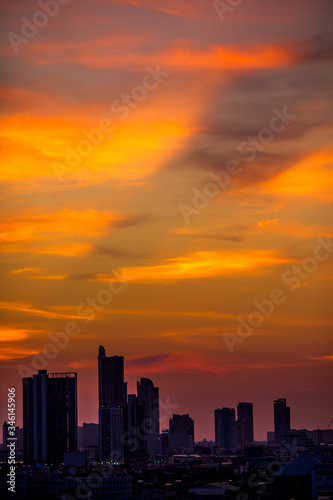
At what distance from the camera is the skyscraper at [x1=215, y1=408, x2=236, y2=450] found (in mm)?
158000

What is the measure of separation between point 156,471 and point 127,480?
21.7 metres

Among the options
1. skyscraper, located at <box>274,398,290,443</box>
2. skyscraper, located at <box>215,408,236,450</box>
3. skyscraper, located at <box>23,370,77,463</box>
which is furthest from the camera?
skyscraper, located at <box>215,408,236,450</box>

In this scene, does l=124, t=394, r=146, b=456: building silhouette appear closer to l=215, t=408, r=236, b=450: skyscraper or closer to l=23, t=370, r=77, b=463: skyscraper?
l=23, t=370, r=77, b=463: skyscraper

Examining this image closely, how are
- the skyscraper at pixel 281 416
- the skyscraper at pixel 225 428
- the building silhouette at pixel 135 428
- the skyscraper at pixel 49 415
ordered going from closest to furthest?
1. the skyscraper at pixel 49 415
2. the building silhouette at pixel 135 428
3. the skyscraper at pixel 281 416
4. the skyscraper at pixel 225 428

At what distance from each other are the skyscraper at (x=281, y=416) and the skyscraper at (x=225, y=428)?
11.3 meters

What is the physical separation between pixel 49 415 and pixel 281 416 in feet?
185

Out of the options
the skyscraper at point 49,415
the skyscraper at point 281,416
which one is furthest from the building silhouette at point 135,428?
the skyscraper at point 281,416

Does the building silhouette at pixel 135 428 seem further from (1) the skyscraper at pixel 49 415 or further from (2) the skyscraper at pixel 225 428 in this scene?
(2) the skyscraper at pixel 225 428

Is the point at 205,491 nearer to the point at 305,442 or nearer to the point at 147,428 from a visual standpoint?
the point at 305,442

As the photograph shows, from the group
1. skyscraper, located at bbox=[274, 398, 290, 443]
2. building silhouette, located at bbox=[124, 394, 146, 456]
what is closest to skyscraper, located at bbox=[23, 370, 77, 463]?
building silhouette, located at bbox=[124, 394, 146, 456]

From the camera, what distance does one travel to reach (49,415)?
99562 millimetres

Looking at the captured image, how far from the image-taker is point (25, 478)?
2090 inches

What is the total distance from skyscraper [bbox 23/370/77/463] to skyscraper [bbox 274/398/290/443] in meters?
51.6

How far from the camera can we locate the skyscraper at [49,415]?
9488 centimetres
